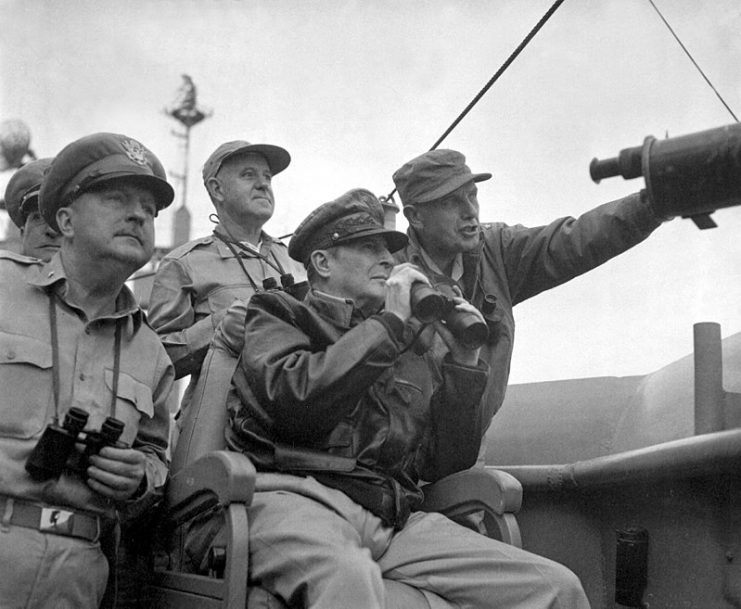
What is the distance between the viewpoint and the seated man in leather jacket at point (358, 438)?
2.21 metres

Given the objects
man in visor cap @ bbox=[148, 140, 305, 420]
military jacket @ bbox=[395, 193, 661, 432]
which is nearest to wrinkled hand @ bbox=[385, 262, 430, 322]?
military jacket @ bbox=[395, 193, 661, 432]

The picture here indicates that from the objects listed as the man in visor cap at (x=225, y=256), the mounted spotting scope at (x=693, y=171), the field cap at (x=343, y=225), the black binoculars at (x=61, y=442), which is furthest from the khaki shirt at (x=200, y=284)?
the mounted spotting scope at (x=693, y=171)

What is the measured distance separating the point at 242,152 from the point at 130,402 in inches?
62.8

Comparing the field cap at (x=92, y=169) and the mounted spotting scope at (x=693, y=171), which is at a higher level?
the field cap at (x=92, y=169)

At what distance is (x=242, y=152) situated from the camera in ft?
12.5

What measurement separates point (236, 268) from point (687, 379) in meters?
1.73

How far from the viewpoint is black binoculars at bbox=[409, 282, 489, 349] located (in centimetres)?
248

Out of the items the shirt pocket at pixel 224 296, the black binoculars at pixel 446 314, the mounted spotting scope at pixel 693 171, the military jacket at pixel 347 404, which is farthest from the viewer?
the shirt pocket at pixel 224 296

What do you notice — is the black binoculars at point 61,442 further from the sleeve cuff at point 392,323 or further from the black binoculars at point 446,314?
the black binoculars at point 446,314

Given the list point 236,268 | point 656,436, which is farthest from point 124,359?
point 656,436

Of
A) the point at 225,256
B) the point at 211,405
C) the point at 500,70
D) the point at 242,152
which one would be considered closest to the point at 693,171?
the point at 211,405

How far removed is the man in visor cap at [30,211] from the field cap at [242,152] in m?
0.62

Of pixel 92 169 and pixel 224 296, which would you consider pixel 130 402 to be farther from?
pixel 224 296

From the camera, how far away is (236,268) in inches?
143
